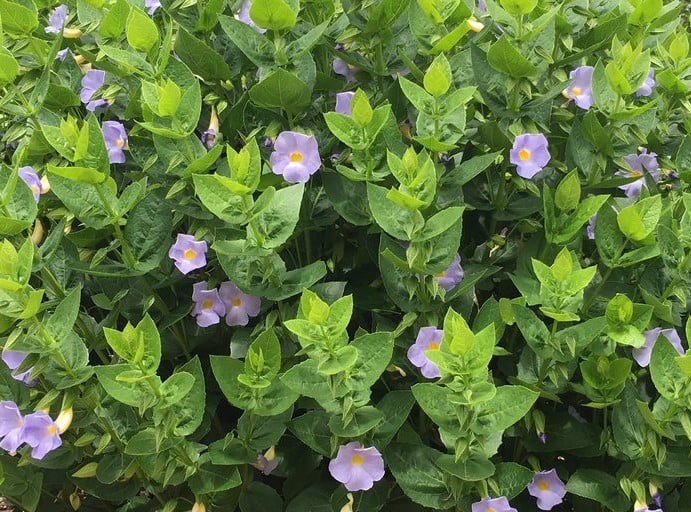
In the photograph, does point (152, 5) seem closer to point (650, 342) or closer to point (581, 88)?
point (581, 88)

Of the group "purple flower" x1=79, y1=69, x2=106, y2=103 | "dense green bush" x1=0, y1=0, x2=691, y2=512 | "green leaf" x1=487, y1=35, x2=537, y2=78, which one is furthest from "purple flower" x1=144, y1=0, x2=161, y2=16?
"green leaf" x1=487, y1=35, x2=537, y2=78

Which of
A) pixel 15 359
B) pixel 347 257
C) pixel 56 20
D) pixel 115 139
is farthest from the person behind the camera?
pixel 56 20

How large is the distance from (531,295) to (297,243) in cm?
54

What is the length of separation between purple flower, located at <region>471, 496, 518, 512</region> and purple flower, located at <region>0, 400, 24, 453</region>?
0.89m

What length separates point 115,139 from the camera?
73.7 inches

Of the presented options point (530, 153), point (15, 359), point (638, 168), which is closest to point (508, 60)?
point (530, 153)

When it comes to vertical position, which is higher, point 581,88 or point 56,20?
point 581,88

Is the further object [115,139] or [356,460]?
[115,139]

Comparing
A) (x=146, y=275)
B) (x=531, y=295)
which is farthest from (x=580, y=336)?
(x=146, y=275)

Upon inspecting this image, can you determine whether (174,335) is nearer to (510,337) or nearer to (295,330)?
(295,330)

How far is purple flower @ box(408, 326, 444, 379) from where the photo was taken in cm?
166

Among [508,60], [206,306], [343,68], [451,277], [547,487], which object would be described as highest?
[508,60]

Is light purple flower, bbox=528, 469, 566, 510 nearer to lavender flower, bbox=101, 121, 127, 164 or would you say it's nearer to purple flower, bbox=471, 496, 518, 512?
purple flower, bbox=471, 496, 518, 512

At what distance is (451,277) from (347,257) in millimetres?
315
